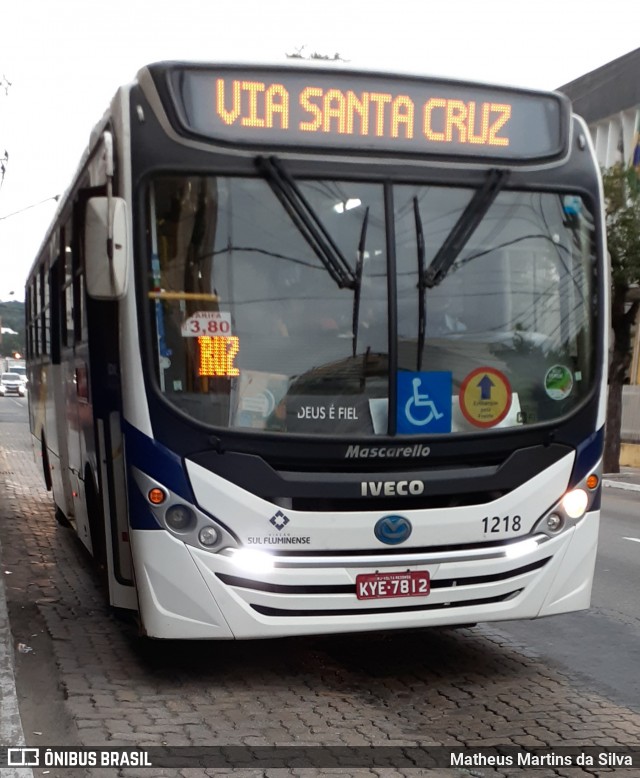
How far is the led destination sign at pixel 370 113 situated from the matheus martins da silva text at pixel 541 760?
10.3 ft

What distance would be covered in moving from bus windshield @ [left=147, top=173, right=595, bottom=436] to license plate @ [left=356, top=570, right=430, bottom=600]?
76cm

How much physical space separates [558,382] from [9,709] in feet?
11.2

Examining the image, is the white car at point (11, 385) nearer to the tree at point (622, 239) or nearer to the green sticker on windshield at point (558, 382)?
the tree at point (622, 239)

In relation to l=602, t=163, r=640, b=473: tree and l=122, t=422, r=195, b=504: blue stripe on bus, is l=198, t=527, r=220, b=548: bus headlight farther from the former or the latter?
l=602, t=163, r=640, b=473: tree

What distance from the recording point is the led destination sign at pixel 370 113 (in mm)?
6082

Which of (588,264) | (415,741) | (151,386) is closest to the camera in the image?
(415,741)

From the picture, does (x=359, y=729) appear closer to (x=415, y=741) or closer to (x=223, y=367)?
(x=415, y=741)

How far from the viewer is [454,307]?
6.25m

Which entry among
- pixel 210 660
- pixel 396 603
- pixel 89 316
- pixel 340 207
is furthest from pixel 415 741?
pixel 89 316

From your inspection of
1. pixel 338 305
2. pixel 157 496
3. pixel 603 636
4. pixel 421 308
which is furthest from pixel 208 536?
pixel 603 636

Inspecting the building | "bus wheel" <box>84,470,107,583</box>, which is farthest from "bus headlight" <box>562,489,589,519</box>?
the building

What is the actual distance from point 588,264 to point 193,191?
2.30m

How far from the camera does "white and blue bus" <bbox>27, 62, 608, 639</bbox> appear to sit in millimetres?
5938

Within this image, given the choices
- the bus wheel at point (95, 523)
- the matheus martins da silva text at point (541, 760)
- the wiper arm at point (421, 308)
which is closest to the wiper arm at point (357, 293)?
the wiper arm at point (421, 308)
